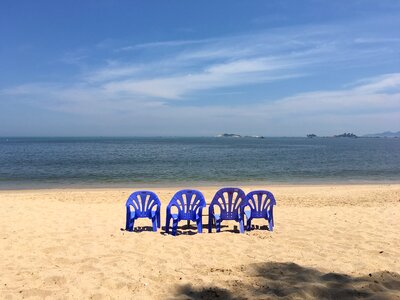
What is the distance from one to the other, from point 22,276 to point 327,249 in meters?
4.95

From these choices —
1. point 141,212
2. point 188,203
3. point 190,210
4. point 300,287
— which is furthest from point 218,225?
point 300,287

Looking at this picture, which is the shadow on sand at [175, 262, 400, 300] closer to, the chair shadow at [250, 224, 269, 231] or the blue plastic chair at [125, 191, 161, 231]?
the chair shadow at [250, 224, 269, 231]

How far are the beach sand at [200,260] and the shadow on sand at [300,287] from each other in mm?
13

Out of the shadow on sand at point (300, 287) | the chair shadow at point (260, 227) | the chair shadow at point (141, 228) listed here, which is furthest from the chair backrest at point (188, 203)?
the shadow on sand at point (300, 287)

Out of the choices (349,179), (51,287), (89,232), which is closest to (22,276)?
(51,287)

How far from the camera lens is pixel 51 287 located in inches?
188

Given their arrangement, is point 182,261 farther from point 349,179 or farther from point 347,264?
point 349,179

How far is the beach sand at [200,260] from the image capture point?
4.68 meters

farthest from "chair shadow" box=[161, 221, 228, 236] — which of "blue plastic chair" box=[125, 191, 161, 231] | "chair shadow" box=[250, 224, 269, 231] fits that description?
"chair shadow" box=[250, 224, 269, 231]

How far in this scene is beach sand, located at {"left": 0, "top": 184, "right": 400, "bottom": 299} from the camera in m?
4.68

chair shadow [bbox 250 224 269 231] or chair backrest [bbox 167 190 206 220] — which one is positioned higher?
chair backrest [bbox 167 190 206 220]

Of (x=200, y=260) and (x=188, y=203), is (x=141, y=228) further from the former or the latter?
(x=200, y=260)

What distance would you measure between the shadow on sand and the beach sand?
0.01 m

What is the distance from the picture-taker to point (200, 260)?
19.6 feet
